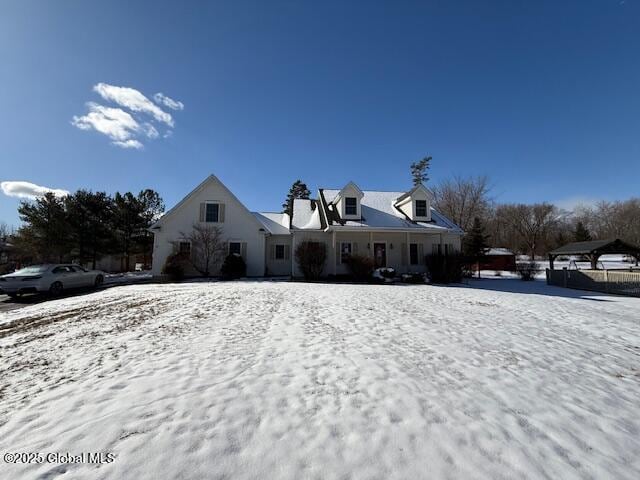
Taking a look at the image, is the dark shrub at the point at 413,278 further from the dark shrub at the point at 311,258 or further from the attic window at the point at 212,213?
the attic window at the point at 212,213

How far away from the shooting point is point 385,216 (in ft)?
63.3

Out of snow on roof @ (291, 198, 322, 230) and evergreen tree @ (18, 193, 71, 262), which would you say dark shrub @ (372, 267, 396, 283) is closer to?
snow on roof @ (291, 198, 322, 230)

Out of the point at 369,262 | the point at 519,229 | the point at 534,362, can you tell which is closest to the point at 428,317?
the point at 534,362

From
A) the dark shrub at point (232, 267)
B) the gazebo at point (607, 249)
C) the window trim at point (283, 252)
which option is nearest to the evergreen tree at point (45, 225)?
the dark shrub at point (232, 267)

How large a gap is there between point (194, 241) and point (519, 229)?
56671 mm

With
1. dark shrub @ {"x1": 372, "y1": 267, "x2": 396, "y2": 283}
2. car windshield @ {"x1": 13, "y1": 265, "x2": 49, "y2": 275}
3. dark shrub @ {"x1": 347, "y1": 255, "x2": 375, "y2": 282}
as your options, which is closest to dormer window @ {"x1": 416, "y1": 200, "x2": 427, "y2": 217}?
dark shrub @ {"x1": 372, "y1": 267, "x2": 396, "y2": 283}

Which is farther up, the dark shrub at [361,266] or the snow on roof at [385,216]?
the snow on roof at [385,216]

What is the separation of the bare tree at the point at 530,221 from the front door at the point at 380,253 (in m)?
44.6

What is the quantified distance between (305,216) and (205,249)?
717 cm

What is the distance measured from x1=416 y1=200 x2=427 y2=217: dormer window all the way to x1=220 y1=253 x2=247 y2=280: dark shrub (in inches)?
490

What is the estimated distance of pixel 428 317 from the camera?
282 inches

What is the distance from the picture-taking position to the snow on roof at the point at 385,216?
17875 millimetres

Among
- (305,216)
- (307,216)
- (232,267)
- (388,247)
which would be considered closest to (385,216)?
(388,247)

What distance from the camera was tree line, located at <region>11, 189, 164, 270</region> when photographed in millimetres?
21203
